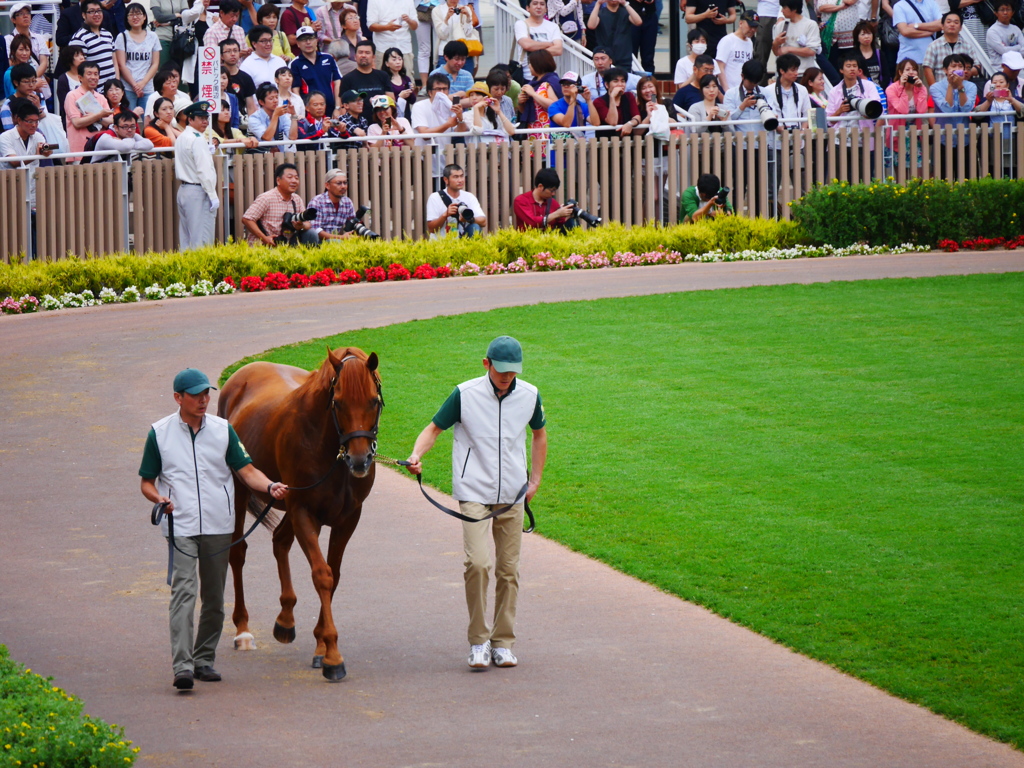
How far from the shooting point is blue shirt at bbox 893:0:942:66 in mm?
24250

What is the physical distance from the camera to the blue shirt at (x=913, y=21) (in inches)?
955

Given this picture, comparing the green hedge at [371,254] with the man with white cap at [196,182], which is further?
the man with white cap at [196,182]

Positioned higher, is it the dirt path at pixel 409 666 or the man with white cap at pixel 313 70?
the man with white cap at pixel 313 70

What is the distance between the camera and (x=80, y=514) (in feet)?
32.1

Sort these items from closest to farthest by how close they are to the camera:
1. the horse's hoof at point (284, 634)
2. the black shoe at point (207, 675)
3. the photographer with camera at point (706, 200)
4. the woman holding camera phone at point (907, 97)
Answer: the black shoe at point (207, 675), the horse's hoof at point (284, 634), the photographer with camera at point (706, 200), the woman holding camera phone at point (907, 97)

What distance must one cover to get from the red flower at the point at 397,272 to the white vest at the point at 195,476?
1207 cm

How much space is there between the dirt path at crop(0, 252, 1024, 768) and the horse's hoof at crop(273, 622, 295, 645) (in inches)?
2.3

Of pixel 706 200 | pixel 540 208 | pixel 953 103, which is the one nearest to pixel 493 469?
pixel 540 208

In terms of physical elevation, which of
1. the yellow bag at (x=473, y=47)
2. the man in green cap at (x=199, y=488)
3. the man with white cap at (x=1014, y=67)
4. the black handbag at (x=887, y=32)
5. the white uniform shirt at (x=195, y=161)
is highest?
the black handbag at (x=887, y=32)

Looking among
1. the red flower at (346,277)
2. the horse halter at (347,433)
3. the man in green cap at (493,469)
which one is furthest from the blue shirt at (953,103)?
the horse halter at (347,433)

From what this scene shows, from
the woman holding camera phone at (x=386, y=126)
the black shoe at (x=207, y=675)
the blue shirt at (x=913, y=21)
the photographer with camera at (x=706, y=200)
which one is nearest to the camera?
Result: the black shoe at (x=207, y=675)

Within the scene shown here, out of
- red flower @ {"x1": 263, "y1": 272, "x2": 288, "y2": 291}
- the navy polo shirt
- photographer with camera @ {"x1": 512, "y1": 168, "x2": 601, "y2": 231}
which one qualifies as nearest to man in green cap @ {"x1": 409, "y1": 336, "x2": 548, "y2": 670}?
red flower @ {"x1": 263, "y1": 272, "x2": 288, "y2": 291}

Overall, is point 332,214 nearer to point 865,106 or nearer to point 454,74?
point 454,74

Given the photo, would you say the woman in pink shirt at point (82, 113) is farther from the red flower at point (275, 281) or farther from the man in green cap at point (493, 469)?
the man in green cap at point (493, 469)
